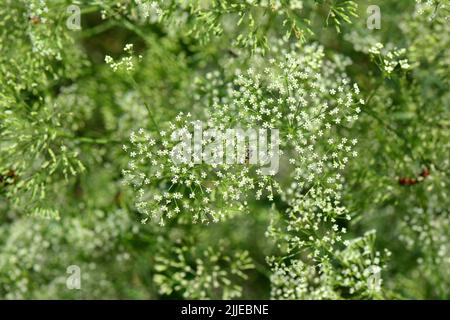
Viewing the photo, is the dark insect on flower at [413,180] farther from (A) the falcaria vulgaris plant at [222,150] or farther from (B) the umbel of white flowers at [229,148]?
(B) the umbel of white flowers at [229,148]

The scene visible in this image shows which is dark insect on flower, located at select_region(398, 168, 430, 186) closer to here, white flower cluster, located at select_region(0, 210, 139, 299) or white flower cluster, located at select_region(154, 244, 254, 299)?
white flower cluster, located at select_region(154, 244, 254, 299)

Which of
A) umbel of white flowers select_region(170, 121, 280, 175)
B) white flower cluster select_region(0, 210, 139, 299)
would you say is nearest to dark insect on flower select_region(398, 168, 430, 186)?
umbel of white flowers select_region(170, 121, 280, 175)

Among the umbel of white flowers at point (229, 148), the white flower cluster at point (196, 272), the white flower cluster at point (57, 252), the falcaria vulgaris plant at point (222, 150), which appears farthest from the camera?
the white flower cluster at point (57, 252)

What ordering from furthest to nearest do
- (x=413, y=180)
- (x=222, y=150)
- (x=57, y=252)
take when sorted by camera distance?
(x=57, y=252)
(x=413, y=180)
(x=222, y=150)

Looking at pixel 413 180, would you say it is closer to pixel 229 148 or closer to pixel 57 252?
pixel 229 148

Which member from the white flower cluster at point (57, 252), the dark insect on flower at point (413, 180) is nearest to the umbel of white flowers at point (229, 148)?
the dark insect on flower at point (413, 180)

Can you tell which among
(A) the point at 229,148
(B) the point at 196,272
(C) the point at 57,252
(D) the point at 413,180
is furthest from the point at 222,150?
(C) the point at 57,252
